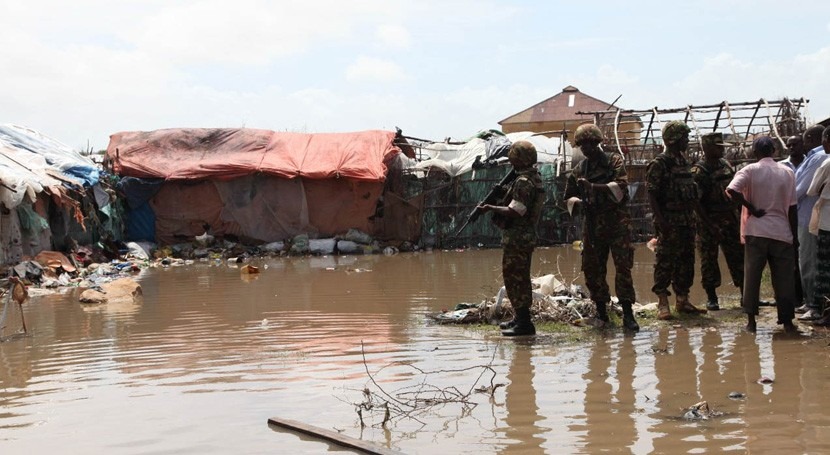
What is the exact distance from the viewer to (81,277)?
1628 centimetres

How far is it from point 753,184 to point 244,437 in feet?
15.1

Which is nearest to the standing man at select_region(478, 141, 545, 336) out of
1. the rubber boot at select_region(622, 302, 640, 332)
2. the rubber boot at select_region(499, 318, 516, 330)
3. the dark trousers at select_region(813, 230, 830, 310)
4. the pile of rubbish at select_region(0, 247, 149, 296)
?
the rubber boot at select_region(499, 318, 516, 330)

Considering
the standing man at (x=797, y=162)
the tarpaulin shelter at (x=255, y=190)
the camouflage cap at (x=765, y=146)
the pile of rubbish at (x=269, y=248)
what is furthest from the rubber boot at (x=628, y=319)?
the tarpaulin shelter at (x=255, y=190)

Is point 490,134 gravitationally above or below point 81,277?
above

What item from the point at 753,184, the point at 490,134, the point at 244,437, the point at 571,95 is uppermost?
the point at 571,95

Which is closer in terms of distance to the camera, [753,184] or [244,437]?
[244,437]

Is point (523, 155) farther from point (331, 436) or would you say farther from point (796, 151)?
point (331, 436)

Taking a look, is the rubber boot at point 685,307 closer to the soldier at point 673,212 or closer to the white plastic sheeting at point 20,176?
the soldier at point 673,212

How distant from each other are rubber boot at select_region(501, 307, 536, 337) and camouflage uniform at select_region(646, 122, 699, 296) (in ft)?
4.39

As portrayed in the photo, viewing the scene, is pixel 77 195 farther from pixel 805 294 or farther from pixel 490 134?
pixel 805 294

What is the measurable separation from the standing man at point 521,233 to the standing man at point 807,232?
2.19 meters

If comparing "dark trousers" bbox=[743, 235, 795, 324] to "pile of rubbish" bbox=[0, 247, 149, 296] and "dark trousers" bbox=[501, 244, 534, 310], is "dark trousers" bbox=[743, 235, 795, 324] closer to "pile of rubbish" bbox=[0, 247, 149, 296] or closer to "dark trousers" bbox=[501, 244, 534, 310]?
"dark trousers" bbox=[501, 244, 534, 310]

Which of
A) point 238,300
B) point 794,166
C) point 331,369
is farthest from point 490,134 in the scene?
point 331,369

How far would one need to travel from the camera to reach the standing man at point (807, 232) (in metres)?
7.70
